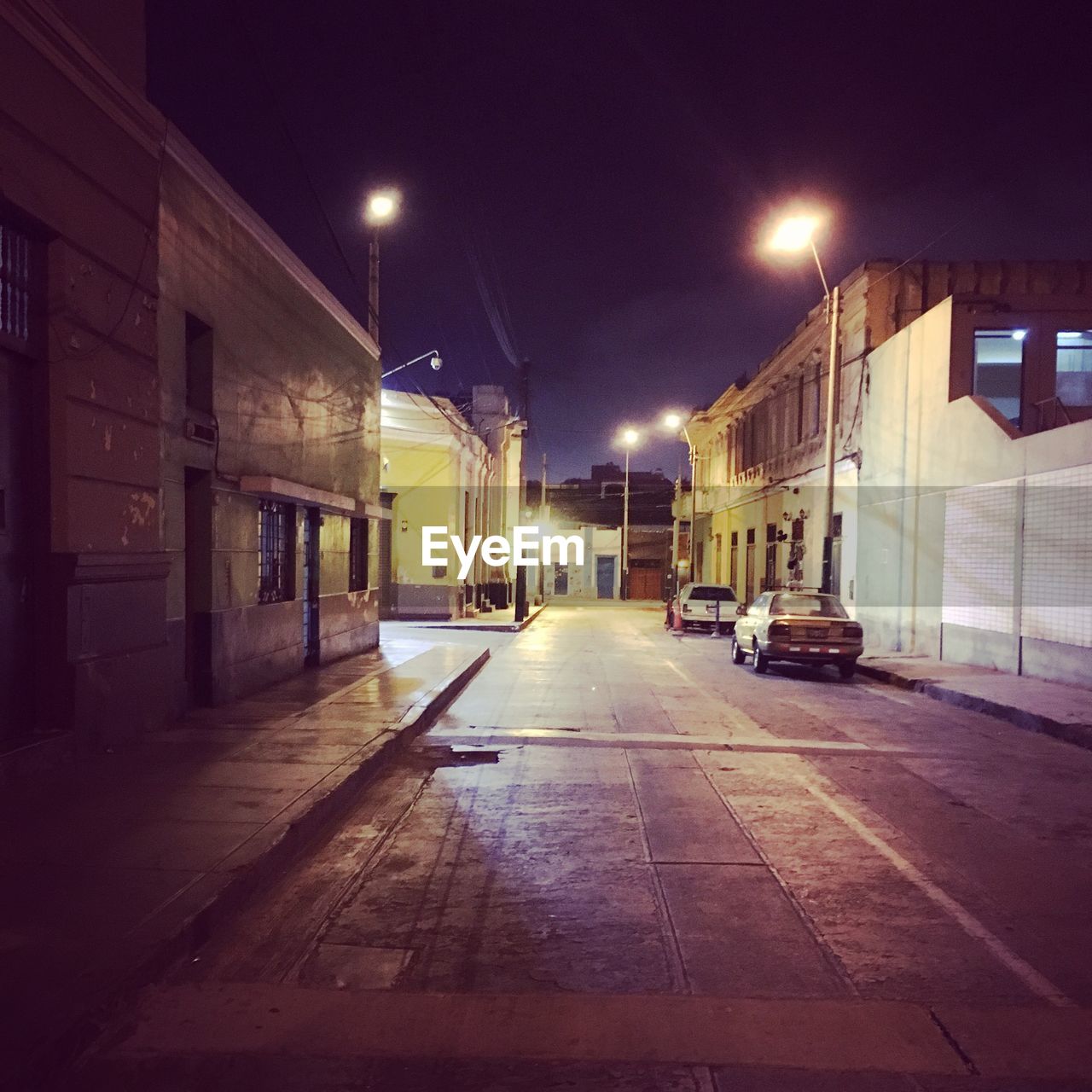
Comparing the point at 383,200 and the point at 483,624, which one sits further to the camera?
the point at 483,624

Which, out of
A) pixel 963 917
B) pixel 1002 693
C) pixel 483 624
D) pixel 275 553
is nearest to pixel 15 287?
pixel 275 553

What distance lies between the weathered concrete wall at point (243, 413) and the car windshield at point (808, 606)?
27.6 feet

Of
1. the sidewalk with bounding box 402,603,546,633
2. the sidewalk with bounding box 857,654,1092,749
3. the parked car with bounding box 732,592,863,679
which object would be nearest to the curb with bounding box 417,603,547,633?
the sidewalk with bounding box 402,603,546,633

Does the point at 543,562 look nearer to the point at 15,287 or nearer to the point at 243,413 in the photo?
the point at 243,413

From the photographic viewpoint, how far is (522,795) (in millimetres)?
6973

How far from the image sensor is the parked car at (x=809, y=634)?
49.8ft

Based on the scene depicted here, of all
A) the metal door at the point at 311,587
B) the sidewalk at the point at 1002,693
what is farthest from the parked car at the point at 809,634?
the metal door at the point at 311,587

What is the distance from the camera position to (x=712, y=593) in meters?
28.2

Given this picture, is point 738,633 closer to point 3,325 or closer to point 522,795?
point 522,795

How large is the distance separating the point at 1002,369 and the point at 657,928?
20.0 metres

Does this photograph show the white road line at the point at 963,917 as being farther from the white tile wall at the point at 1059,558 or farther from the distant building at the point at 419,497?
the distant building at the point at 419,497

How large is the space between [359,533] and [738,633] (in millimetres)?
8402

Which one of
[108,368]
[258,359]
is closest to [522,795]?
[108,368]

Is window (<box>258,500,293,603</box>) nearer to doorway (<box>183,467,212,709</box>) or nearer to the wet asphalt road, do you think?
doorway (<box>183,467,212,709</box>)
